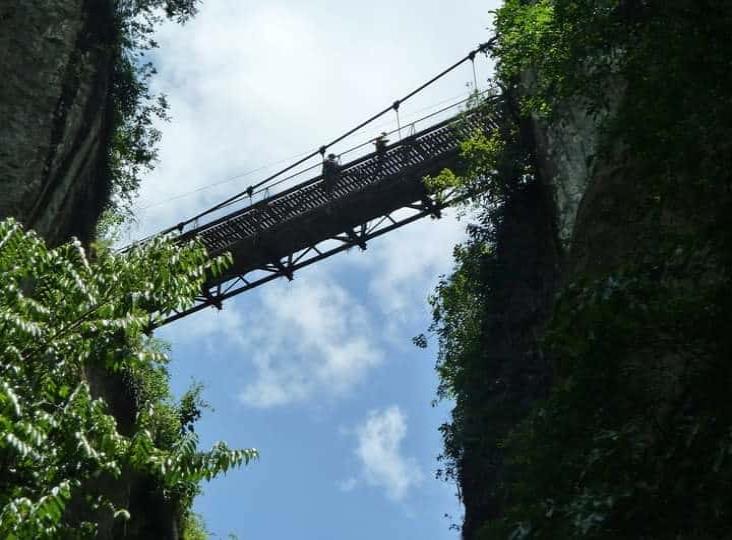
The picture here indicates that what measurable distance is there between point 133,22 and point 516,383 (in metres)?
12.0

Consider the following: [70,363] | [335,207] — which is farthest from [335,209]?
[70,363]

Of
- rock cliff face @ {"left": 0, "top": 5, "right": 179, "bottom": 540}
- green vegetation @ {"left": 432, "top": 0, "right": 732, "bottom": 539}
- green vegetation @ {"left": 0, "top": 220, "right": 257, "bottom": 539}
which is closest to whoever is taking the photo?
green vegetation @ {"left": 432, "top": 0, "right": 732, "bottom": 539}

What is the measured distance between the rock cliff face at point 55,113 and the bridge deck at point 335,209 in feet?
18.6

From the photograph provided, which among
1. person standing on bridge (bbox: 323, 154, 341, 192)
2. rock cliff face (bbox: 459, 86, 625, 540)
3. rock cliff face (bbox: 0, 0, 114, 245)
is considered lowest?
rock cliff face (bbox: 459, 86, 625, 540)

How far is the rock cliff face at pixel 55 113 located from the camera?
1636 cm

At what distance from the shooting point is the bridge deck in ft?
76.9

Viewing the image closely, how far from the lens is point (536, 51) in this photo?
13719mm

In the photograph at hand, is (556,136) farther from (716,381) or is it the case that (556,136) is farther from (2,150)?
(716,381)

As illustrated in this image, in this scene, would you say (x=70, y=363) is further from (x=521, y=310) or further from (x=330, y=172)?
(x=330, y=172)

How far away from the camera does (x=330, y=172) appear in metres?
24.0

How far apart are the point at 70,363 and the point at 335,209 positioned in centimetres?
1531

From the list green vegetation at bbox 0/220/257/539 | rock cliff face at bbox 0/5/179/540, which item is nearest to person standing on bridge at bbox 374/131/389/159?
rock cliff face at bbox 0/5/179/540

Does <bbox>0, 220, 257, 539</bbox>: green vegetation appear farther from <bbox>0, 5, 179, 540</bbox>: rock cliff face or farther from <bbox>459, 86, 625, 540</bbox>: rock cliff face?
<bbox>459, 86, 625, 540</bbox>: rock cliff face

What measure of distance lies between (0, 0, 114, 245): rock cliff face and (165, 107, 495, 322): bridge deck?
18.6 ft
